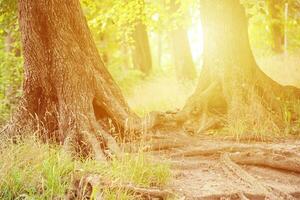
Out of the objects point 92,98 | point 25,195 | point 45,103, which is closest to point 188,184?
point 25,195

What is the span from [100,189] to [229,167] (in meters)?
2.13

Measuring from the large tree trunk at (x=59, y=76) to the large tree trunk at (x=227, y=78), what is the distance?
1.76m

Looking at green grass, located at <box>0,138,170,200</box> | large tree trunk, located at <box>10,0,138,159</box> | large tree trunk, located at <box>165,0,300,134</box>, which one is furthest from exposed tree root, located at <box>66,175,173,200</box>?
large tree trunk, located at <box>165,0,300,134</box>

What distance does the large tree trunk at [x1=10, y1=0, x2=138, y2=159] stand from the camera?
290 inches

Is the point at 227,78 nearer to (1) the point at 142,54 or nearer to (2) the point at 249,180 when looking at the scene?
(2) the point at 249,180

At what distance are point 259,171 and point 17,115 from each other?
4.00m

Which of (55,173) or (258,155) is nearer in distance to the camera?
(55,173)

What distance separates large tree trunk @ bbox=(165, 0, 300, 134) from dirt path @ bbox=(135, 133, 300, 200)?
107 cm

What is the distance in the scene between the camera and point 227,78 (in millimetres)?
8789

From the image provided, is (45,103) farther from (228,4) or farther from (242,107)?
(228,4)

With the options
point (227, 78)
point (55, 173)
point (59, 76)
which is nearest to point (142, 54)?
point (227, 78)

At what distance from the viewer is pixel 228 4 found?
907 centimetres

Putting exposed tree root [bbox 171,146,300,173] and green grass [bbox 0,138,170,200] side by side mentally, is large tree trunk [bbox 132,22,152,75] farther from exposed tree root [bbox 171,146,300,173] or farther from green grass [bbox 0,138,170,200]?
green grass [bbox 0,138,170,200]

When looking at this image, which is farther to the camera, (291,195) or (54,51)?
(54,51)
